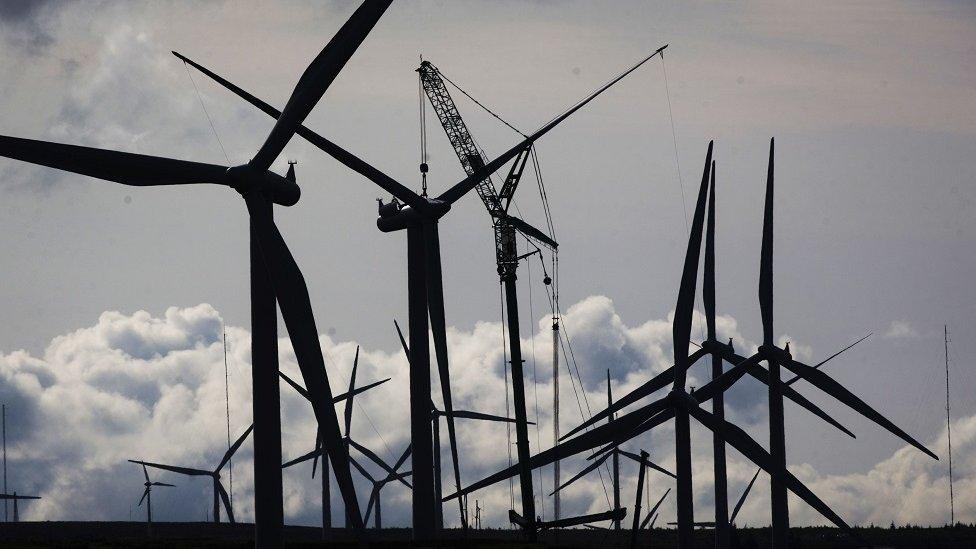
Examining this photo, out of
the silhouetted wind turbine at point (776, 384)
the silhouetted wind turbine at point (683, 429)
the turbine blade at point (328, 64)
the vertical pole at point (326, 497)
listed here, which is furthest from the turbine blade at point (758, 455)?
the vertical pole at point (326, 497)

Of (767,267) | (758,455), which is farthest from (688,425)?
(767,267)

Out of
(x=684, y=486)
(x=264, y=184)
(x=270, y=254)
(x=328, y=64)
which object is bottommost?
(x=684, y=486)

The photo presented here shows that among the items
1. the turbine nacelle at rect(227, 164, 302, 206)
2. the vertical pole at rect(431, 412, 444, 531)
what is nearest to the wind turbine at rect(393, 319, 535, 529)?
the vertical pole at rect(431, 412, 444, 531)

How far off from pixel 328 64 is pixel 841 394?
49.3 meters

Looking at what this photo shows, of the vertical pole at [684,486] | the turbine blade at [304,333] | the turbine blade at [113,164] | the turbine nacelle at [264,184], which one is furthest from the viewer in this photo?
the vertical pole at [684,486]

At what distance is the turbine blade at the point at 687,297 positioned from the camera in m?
105

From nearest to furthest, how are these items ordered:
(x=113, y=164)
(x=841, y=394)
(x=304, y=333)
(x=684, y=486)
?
(x=113, y=164)
(x=304, y=333)
(x=684, y=486)
(x=841, y=394)

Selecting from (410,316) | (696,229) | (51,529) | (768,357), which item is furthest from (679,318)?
(51,529)

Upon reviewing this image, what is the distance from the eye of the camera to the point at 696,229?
352 ft

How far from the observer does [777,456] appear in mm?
115688

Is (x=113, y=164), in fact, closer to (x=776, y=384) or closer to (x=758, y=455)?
(x=758, y=455)

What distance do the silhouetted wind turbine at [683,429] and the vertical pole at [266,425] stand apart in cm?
1581

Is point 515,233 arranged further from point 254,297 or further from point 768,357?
point 254,297

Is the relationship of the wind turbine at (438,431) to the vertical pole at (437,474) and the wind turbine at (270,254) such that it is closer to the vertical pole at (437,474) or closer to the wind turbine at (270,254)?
the vertical pole at (437,474)
